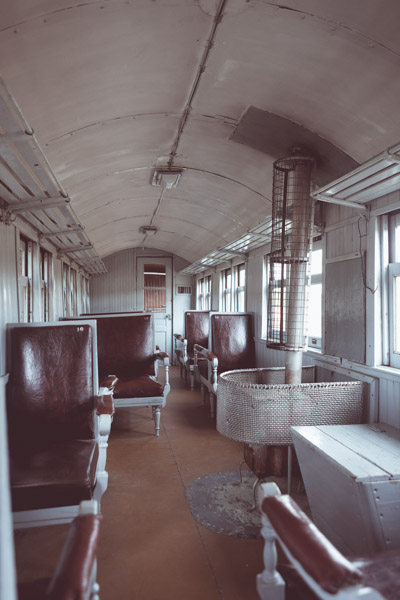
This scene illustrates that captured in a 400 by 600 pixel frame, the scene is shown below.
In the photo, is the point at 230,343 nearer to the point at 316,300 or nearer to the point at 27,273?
the point at 316,300

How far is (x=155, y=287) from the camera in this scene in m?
11.9

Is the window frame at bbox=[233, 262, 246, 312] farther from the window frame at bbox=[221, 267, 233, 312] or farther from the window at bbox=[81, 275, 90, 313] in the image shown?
the window at bbox=[81, 275, 90, 313]

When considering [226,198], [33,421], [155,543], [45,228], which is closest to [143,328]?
[45,228]

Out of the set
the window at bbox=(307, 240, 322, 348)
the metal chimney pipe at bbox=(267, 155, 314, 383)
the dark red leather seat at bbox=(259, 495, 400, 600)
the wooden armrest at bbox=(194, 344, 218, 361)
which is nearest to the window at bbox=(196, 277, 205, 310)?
the wooden armrest at bbox=(194, 344, 218, 361)

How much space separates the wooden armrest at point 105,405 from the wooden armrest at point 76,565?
5.08ft

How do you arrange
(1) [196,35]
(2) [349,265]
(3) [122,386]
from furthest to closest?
(3) [122,386] < (2) [349,265] < (1) [196,35]

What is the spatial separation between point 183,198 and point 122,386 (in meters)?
3.38

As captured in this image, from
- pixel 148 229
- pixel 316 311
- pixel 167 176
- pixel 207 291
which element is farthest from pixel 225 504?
pixel 207 291

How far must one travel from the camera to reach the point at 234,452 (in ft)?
13.7

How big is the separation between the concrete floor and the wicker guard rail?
2.30 ft

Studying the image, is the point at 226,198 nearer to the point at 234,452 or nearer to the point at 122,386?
the point at 122,386

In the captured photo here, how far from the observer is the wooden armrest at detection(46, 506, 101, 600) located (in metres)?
0.93

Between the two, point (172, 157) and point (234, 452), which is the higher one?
point (172, 157)

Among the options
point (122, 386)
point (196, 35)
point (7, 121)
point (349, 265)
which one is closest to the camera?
point (7, 121)
